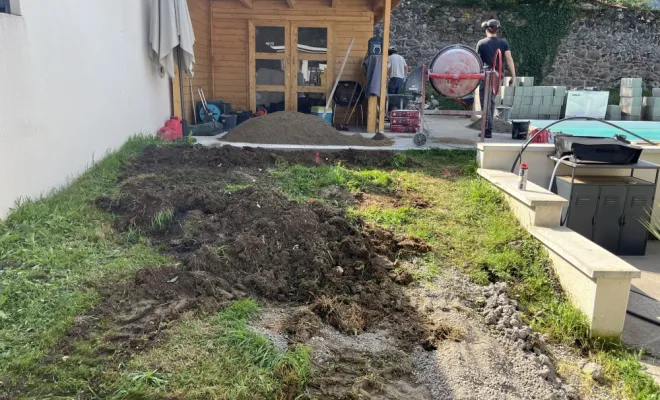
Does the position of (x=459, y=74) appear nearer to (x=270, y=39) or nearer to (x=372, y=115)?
(x=372, y=115)

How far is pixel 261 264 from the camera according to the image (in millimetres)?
3436

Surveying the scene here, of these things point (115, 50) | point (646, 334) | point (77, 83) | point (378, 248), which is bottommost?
point (646, 334)

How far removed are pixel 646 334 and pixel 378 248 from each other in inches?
73.1

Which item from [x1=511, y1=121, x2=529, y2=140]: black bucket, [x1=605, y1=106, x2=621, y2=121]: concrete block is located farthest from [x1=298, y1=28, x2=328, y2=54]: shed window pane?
[x1=605, y1=106, x2=621, y2=121]: concrete block

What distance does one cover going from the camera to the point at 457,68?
8.10m

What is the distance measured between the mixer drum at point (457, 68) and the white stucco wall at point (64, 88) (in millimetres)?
4570

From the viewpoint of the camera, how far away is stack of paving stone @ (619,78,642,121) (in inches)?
490

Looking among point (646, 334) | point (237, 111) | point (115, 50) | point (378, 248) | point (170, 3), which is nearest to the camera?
point (646, 334)

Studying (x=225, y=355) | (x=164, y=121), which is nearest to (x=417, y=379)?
(x=225, y=355)

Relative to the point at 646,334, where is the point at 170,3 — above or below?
above

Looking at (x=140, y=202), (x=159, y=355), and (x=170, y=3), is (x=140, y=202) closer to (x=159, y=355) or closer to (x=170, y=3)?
(x=159, y=355)

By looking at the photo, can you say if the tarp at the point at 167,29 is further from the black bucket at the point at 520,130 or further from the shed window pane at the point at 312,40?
the black bucket at the point at 520,130

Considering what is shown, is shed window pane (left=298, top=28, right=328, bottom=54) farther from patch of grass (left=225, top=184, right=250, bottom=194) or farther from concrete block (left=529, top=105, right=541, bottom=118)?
patch of grass (left=225, top=184, right=250, bottom=194)

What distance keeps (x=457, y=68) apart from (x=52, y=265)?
265 inches
